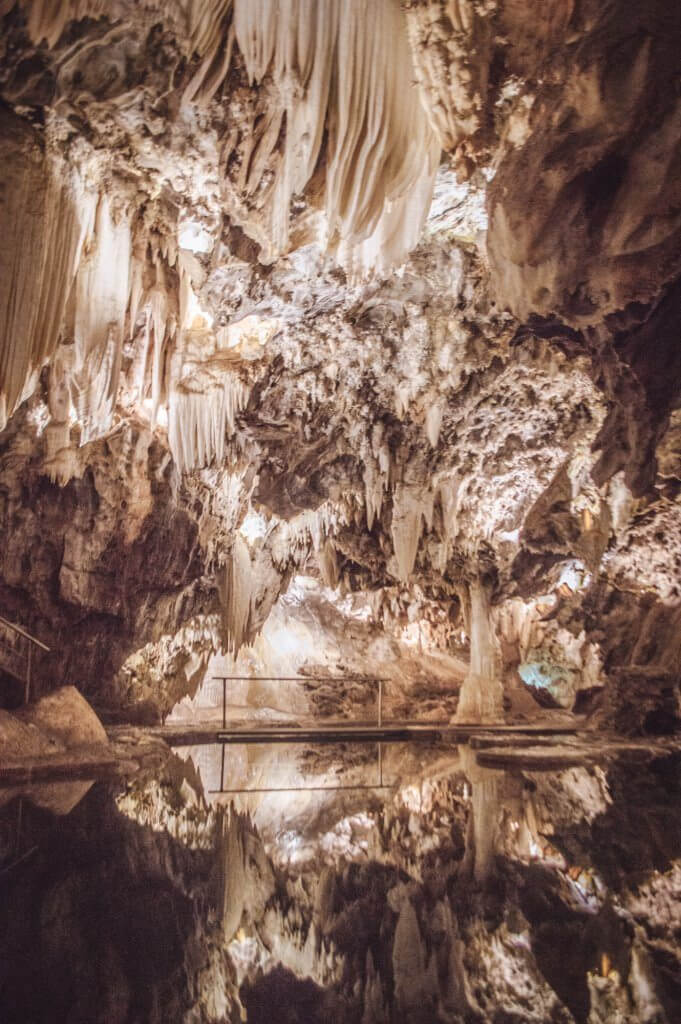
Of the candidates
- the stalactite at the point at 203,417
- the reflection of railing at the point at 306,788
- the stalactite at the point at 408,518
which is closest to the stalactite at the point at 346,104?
the stalactite at the point at 203,417

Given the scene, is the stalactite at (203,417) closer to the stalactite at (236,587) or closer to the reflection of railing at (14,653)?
the reflection of railing at (14,653)

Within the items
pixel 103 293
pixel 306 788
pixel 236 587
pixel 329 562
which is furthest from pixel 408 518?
pixel 103 293

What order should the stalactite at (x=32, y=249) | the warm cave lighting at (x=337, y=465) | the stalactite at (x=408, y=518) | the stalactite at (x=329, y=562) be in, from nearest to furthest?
the warm cave lighting at (x=337, y=465), the stalactite at (x=32, y=249), the stalactite at (x=408, y=518), the stalactite at (x=329, y=562)

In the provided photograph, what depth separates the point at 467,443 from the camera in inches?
349

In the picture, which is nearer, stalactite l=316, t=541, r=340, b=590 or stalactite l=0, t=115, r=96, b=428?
stalactite l=0, t=115, r=96, b=428

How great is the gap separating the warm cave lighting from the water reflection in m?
0.02

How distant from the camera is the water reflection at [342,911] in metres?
1.59

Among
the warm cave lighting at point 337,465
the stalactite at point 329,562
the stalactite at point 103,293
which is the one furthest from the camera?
the stalactite at point 329,562

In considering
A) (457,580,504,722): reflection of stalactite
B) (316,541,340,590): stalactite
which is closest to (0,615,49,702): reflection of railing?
(316,541,340,590): stalactite

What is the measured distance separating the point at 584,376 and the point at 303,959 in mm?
6843

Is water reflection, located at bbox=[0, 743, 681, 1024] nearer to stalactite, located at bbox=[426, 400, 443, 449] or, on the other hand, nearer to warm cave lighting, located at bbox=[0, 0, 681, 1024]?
warm cave lighting, located at bbox=[0, 0, 681, 1024]

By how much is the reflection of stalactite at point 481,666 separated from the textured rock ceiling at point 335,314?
57 millimetres

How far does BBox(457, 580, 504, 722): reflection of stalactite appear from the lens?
11609 millimetres

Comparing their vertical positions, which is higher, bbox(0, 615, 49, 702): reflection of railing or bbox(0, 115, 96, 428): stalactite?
bbox(0, 115, 96, 428): stalactite
